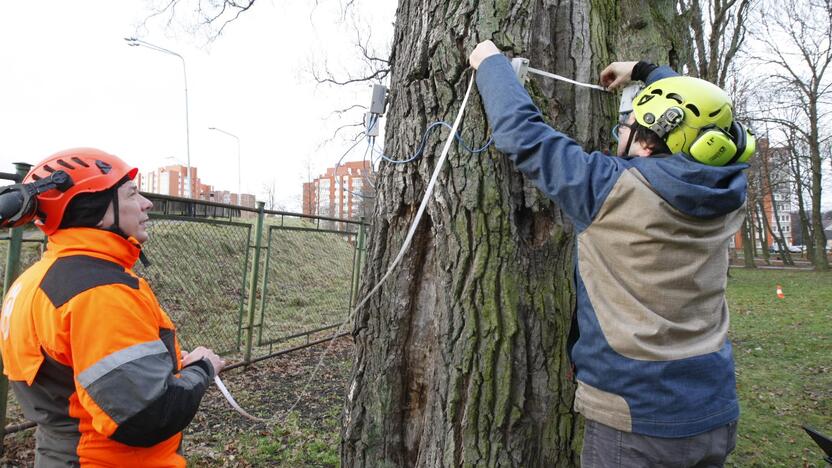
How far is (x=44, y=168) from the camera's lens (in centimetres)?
176

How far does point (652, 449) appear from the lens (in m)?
1.64

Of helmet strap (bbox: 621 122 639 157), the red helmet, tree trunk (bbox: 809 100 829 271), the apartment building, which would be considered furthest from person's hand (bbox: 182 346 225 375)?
tree trunk (bbox: 809 100 829 271)

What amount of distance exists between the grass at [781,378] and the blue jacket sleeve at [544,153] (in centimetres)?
352

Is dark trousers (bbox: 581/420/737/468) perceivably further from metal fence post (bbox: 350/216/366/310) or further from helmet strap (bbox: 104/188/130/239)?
metal fence post (bbox: 350/216/366/310)

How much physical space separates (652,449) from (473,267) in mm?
857

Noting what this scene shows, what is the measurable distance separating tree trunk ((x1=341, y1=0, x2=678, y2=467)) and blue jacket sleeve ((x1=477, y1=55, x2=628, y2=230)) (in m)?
0.20

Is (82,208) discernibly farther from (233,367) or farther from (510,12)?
(233,367)

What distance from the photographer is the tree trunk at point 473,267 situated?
1.98 metres

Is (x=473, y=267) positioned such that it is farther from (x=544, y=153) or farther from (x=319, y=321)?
(x=319, y=321)

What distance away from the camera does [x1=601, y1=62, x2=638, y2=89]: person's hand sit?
213 centimetres

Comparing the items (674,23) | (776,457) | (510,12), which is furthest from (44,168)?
(776,457)

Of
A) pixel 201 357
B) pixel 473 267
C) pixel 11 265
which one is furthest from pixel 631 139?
pixel 11 265

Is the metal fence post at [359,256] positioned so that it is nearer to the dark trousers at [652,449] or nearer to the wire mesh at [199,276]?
the wire mesh at [199,276]

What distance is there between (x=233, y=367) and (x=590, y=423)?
4.83m
